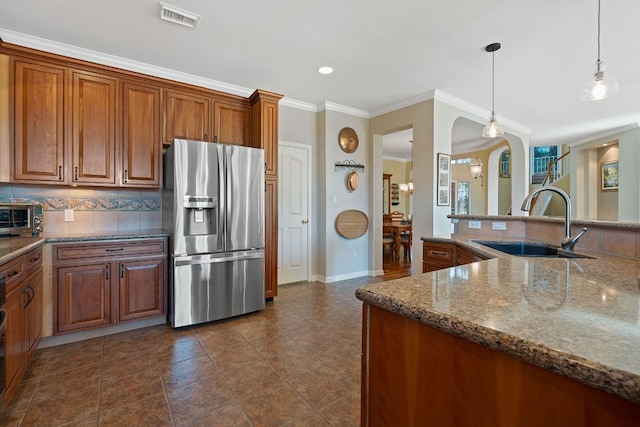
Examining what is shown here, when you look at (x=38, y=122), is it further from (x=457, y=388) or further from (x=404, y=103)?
(x=404, y=103)

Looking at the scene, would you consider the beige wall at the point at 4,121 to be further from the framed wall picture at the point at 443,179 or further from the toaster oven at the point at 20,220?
the framed wall picture at the point at 443,179

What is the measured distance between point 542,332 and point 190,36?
314 cm

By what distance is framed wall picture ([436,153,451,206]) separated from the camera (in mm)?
3980

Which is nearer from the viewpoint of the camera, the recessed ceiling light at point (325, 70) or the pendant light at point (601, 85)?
the pendant light at point (601, 85)

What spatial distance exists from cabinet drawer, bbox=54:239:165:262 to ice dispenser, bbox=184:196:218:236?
318mm

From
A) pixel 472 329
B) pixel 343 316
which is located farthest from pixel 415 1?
pixel 343 316

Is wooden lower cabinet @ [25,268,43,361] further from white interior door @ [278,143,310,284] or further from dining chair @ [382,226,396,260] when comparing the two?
dining chair @ [382,226,396,260]

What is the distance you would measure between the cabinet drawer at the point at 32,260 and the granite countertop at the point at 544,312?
2.30 metres

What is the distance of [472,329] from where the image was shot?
25.3 inches

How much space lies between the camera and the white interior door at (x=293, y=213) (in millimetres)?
4301

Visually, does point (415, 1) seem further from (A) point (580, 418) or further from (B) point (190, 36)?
(A) point (580, 418)

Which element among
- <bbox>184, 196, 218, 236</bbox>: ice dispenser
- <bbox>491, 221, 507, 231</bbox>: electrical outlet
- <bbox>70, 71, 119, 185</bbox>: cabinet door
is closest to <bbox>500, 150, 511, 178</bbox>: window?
<bbox>491, 221, 507, 231</bbox>: electrical outlet

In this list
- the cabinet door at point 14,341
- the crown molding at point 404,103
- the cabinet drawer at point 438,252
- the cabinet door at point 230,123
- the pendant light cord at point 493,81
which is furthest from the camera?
the crown molding at point 404,103

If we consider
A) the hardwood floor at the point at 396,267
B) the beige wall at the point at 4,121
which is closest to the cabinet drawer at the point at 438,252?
the hardwood floor at the point at 396,267
